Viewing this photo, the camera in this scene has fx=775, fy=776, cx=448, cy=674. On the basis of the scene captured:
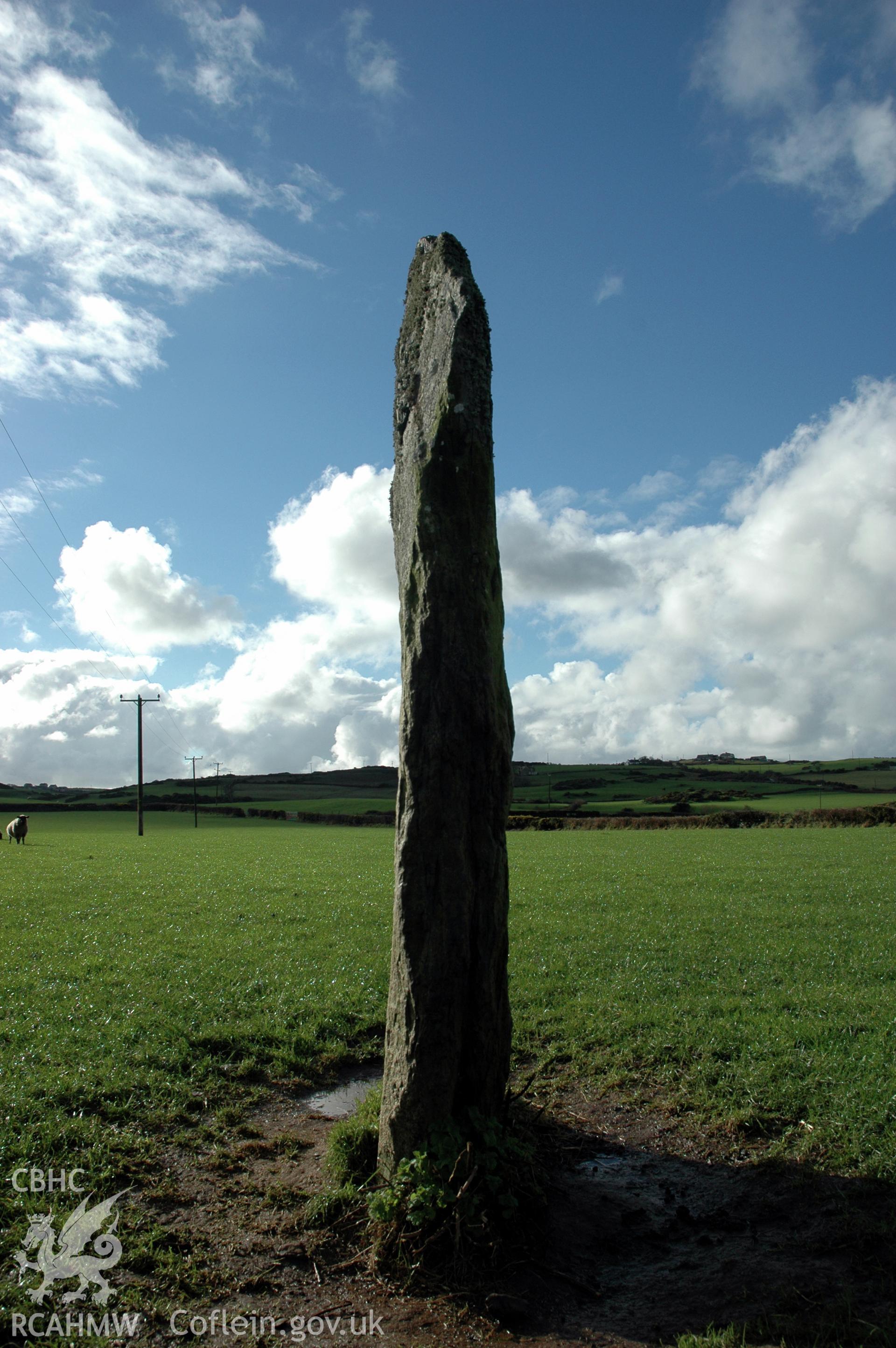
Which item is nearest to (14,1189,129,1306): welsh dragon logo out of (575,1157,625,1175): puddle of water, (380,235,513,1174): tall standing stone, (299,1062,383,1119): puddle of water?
(380,235,513,1174): tall standing stone

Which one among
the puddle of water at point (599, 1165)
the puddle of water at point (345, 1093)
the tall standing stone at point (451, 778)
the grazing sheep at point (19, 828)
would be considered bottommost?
the grazing sheep at point (19, 828)

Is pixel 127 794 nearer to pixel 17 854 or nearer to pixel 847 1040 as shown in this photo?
pixel 17 854

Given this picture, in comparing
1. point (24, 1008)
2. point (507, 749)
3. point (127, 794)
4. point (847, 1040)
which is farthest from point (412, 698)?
point (127, 794)

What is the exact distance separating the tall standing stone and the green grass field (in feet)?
9.52

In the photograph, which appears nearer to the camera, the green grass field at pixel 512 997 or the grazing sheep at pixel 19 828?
the green grass field at pixel 512 997

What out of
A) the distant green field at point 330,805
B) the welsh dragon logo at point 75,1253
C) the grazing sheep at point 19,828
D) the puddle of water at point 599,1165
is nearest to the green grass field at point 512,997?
the welsh dragon logo at point 75,1253

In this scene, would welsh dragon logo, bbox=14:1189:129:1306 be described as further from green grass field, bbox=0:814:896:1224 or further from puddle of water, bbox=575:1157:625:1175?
puddle of water, bbox=575:1157:625:1175

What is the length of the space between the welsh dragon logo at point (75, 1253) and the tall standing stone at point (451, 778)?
2.16 metres

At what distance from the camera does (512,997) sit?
1188 centimetres

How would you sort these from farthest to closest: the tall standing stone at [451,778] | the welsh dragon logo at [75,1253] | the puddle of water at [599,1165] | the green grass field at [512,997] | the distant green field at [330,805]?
the distant green field at [330,805] < the green grass field at [512,997] < the puddle of water at [599,1165] < the tall standing stone at [451,778] < the welsh dragon logo at [75,1253]

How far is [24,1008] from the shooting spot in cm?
1096

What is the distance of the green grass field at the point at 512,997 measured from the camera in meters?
7.90

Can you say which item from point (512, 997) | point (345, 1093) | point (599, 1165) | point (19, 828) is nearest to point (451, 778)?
point (599, 1165)

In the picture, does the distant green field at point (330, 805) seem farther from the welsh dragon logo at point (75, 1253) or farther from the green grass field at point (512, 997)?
the welsh dragon logo at point (75, 1253)
